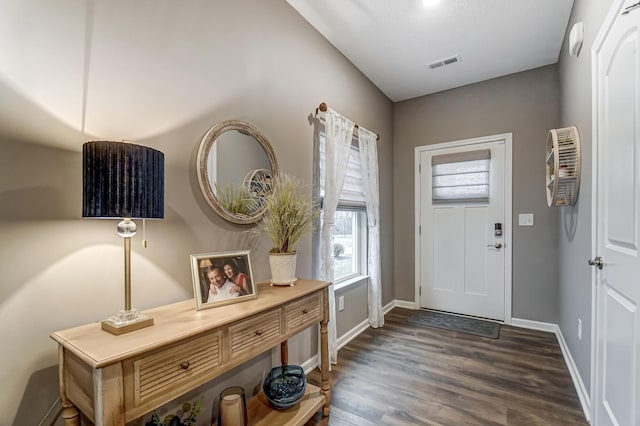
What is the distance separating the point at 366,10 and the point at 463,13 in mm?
758

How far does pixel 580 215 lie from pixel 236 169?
2255 mm

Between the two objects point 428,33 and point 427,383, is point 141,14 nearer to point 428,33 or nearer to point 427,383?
point 428,33

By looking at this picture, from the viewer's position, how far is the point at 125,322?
1043 millimetres

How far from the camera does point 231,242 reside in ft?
5.76

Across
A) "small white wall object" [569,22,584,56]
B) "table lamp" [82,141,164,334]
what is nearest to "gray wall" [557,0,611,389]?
"small white wall object" [569,22,584,56]

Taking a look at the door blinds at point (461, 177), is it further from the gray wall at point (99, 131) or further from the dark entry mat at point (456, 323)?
the gray wall at point (99, 131)

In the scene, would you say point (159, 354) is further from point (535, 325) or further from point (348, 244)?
point (535, 325)

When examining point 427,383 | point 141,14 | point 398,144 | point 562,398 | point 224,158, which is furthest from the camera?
point 398,144

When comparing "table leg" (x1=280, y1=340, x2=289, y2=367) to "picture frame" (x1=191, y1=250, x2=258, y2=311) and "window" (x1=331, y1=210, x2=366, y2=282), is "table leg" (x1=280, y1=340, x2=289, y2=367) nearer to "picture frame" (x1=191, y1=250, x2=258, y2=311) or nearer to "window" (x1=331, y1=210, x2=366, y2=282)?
"picture frame" (x1=191, y1=250, x2=258, y2=311)

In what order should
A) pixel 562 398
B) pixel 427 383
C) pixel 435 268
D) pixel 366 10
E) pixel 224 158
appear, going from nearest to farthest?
pixel 224 158, pixel 562 398, pixel 427 383, pixel 366 10, pixel 435 268

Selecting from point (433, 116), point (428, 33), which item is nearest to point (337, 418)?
point (428, 33)

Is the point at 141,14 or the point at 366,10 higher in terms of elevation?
the point at 366,10

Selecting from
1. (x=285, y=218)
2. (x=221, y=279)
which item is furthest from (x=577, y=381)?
(x=221, y=279)

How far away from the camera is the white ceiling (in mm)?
2254
